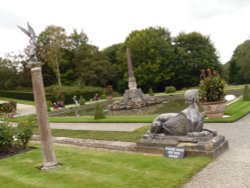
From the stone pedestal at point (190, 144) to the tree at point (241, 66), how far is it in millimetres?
42767

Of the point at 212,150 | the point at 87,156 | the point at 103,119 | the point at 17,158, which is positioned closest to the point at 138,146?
the point at 87,156

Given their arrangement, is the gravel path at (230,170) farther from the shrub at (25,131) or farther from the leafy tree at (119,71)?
the leafy tree at (119,71)

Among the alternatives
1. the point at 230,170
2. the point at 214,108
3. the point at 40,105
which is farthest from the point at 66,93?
the point at 230,170

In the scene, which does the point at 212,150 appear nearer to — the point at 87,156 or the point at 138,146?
the point at 138,146

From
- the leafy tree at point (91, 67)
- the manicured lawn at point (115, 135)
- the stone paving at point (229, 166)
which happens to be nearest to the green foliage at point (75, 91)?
the leafy tree at point (91, 67)

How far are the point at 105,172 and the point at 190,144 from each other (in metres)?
2.48

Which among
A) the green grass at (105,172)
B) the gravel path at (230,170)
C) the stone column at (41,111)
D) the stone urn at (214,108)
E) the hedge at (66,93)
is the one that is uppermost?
the hedge at (66,93)

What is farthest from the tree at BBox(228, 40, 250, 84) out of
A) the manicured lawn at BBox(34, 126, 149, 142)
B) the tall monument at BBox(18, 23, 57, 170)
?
the tall monument at BBox(18, 23, 57, 170)

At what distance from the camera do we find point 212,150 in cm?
768

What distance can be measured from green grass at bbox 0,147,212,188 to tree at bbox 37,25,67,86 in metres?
40.0

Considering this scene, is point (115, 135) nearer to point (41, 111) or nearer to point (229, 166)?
point (41, 111)

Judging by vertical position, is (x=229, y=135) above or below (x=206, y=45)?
below

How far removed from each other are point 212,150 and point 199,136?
0.57 metres

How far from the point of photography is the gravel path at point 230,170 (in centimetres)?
581
